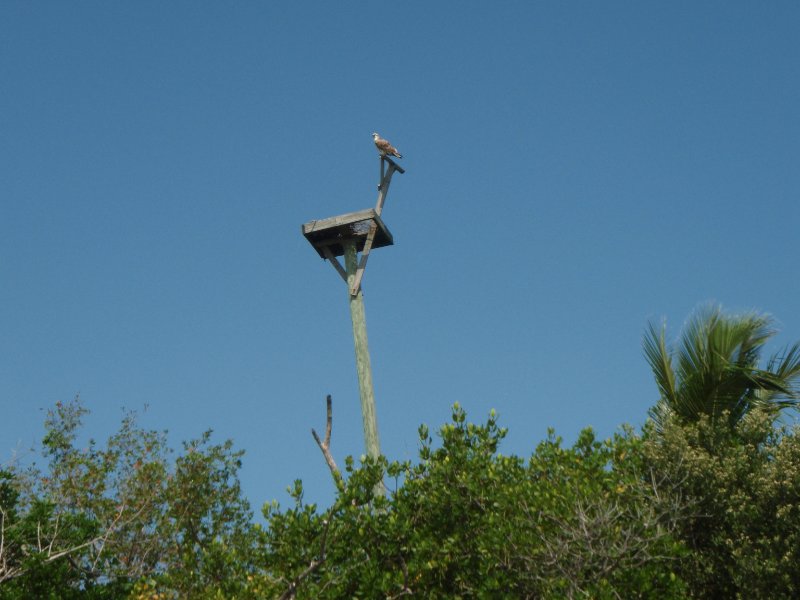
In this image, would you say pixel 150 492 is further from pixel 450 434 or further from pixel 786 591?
pixel 786 591

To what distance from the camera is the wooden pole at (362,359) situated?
14.7m

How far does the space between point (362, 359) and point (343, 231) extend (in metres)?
2.58

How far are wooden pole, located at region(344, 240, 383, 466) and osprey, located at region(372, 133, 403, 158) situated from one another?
2040 mm

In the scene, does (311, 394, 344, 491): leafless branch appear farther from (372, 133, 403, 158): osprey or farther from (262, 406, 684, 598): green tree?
(372, 133, 403, 158): osprey

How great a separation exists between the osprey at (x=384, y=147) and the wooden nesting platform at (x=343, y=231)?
156 cm

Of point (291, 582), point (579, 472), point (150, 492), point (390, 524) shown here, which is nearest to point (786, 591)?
point (579, 472)

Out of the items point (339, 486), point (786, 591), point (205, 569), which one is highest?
point (339, 486)

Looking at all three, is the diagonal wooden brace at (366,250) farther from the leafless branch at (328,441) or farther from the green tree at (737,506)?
the green tree at (737,506)

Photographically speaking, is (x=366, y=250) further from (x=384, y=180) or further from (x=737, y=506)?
(x=737, y=506)

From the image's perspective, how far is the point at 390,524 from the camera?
1194 centimetres

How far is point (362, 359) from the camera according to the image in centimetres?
1546

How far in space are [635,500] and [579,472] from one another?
35.8 inches

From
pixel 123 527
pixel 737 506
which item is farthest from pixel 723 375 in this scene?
pixel 123 527

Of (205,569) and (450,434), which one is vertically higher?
(450,434)
